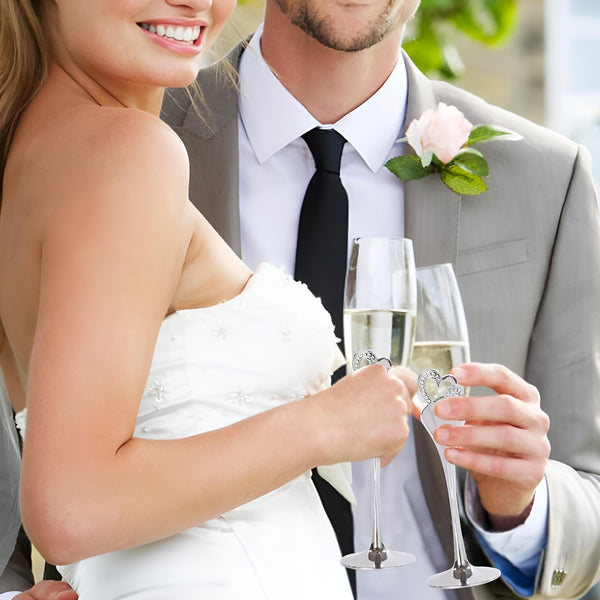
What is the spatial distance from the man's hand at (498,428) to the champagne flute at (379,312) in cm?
12

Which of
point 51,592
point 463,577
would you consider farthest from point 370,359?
point 51,592

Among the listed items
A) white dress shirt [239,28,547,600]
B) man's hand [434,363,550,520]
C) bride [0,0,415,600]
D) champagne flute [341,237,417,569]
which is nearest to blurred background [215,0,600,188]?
white dress shirt [239,28,547,600]

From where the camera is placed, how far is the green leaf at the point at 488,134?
2357 millimetres

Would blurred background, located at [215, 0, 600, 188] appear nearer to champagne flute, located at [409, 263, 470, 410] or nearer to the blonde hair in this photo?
champagne flute, located at [409, 263, 470, 410]

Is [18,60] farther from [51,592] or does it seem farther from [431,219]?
A: [431,219]

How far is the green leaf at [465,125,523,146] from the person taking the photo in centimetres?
236

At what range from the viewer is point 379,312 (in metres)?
1.64

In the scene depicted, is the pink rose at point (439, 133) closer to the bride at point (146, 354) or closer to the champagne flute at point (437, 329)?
the champagne flute at point (437, 329)

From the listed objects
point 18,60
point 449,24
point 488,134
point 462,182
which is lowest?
point 462,182

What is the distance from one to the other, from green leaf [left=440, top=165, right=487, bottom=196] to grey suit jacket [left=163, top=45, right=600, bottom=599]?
0.08 feet

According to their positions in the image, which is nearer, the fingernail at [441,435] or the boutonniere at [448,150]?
the fingernail at [441,435]

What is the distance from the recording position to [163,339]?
150 centimetres

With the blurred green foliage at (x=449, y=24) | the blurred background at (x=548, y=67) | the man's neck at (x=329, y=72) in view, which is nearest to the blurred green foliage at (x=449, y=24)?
the blurred green foliage at (x=449, y=24)

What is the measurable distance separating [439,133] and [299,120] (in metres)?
0.35
